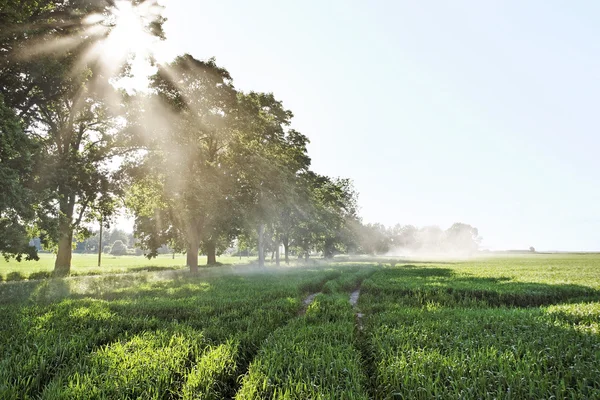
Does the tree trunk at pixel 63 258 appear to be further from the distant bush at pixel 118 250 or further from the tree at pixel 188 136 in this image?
the distant bush at pixel 118 250

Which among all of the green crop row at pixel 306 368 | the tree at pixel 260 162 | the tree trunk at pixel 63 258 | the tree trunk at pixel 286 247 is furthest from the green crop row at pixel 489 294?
the tree trunk at pixel 286 247

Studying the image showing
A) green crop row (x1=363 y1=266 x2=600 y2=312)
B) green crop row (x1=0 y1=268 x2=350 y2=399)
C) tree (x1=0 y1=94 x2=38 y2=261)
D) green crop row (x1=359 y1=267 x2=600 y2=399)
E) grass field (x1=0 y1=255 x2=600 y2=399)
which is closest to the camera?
green crop row (x1=359 y1=267 x2=600 y2=399)

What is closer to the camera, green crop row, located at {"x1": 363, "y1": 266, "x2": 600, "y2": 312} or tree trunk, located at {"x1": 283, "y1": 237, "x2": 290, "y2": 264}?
green crop row, located at {"x1": 363, "y1": 266, "x2": 600, "y2": 312}

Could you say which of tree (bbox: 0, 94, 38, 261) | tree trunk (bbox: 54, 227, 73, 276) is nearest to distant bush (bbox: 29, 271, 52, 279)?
tree trunk (bbox: 54, 227, 73, 276)

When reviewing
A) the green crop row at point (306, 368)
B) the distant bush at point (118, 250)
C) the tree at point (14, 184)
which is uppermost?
the tree at point (14, 184)

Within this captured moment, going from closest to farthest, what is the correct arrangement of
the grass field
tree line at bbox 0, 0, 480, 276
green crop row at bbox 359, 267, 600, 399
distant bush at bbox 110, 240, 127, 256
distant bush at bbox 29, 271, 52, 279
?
green crop row at bbox 359, 267, 600, 399
the grass field
tree line at bbox 0, 0, 480, 276
distant bush at bbox 29, 271, 52, 279
distant bush at bbox 110, 240, 127, 256

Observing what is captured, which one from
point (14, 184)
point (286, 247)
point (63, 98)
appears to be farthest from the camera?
point (286, 247)

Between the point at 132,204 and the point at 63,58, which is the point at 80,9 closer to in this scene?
the point at 63,58

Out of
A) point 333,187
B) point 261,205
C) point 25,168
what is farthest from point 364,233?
point 25,168

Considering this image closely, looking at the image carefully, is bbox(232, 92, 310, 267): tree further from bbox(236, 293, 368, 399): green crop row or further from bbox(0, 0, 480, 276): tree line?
bbox(236, 293, 368, 399): green crop row

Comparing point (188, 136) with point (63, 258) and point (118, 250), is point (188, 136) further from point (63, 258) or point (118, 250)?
point (118, 250)

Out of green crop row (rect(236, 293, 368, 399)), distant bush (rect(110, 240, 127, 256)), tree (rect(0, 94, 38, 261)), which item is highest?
tree (rect(0, 94, 38, 261))

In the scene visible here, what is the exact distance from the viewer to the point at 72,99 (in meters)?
28.0

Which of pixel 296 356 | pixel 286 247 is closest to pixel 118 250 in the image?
pixel 286 247
